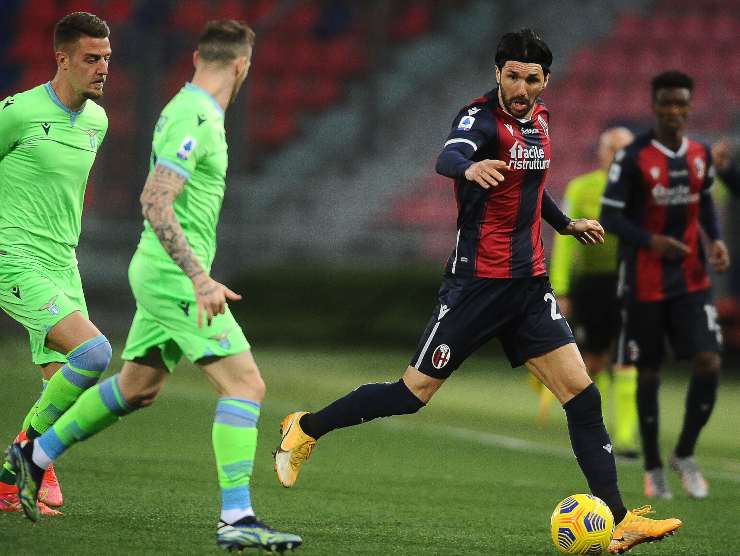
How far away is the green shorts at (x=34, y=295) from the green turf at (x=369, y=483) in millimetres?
873

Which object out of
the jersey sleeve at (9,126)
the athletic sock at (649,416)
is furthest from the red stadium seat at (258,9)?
the jersey sleeve at (9,126)

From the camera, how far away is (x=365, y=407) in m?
6.55

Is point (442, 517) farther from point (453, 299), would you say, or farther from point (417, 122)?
point (417, 122)

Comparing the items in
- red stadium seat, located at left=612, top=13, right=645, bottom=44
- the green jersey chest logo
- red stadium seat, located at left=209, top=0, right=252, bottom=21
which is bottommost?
the green jersey chest logo

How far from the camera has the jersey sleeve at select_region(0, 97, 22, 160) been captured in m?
6.61

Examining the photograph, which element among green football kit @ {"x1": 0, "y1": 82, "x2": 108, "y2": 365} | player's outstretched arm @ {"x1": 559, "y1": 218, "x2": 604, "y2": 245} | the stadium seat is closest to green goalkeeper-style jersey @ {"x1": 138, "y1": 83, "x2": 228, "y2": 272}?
green football kit @ {"x1": 0, "y1": 82, "x2": 108, "y2": 365}

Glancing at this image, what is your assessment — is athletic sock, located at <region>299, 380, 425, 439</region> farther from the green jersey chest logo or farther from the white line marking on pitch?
the white line marking on pitch

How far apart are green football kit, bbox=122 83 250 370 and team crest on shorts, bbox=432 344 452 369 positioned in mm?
1048

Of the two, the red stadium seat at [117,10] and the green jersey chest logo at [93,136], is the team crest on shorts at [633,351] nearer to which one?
the green jersey chest logo at [93,136]

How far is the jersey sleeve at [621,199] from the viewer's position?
27.4 ft

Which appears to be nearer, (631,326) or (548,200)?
(548,200)

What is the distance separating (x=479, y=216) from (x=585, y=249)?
5373 millimetres

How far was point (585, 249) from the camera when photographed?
11.6m

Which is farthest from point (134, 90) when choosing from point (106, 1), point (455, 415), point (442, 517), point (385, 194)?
point (442, 517)
